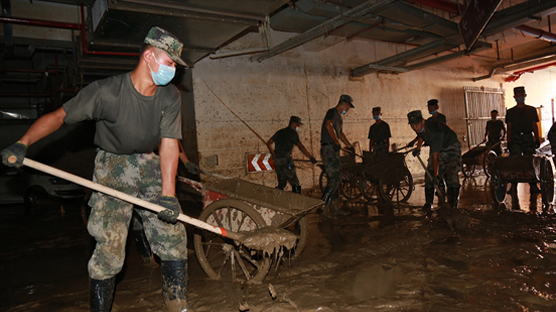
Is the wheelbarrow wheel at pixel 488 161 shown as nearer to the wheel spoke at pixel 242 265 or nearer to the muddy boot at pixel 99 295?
the wheel spoke at pixel 242 265

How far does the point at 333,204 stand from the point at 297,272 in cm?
329

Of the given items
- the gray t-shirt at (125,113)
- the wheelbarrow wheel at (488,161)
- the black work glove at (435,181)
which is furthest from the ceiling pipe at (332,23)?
the wheelbarrow wheel at (488,161)

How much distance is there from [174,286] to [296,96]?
7849 millimetres

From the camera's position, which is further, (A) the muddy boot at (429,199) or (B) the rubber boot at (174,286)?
(A) the muddy boot at (429,199)

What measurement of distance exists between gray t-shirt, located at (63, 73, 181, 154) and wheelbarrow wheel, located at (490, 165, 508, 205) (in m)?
5.87

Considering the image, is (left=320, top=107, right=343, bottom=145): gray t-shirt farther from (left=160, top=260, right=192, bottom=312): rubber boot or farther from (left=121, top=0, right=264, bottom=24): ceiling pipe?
(left=160, top=260, right=192, bottom=312): rubber boot

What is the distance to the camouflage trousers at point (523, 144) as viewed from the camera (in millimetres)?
7046

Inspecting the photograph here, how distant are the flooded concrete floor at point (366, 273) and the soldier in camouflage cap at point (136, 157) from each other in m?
0.66

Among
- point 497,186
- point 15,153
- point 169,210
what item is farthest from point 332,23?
point 15,153

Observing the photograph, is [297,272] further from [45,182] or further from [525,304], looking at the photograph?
[45,182]

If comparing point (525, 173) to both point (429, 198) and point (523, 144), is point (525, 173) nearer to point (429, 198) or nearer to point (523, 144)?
point (429, 198)

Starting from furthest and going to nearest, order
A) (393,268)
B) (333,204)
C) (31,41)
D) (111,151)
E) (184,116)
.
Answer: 1. (184,116)
2. (31,41)
3. (333,204)
4. (393,268)
5. (111,151)

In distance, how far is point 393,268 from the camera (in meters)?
3.59

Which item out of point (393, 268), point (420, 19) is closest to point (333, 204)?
point (393, 268)
